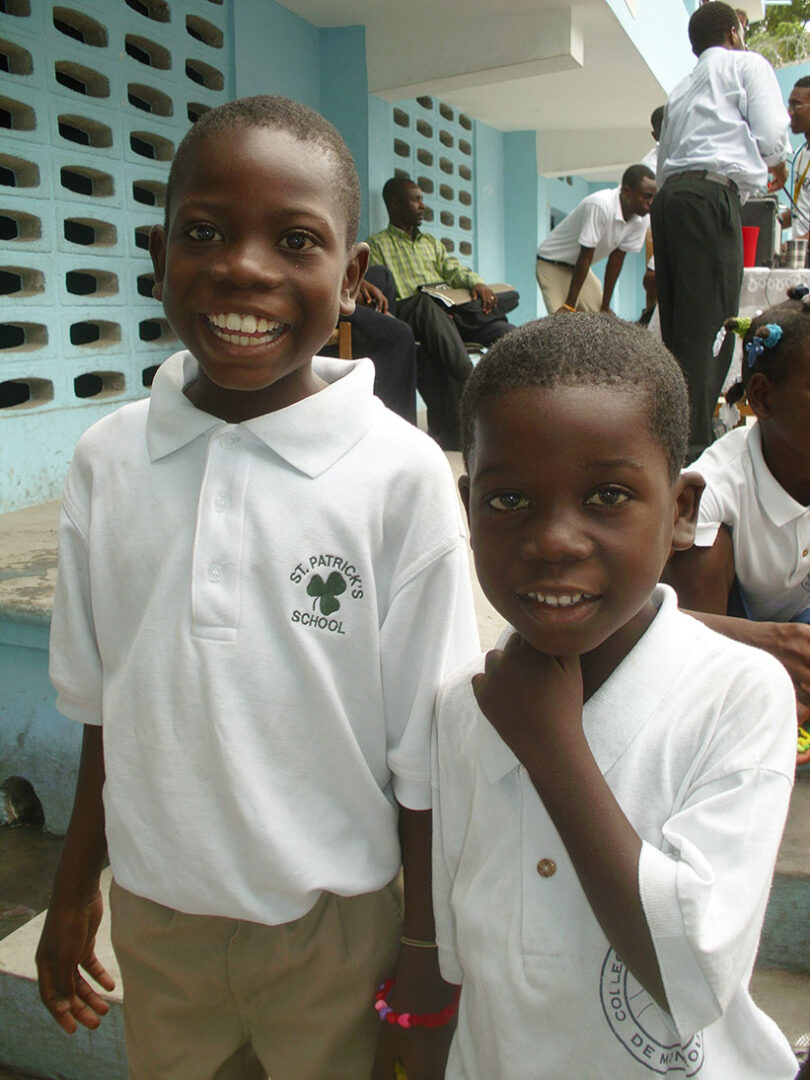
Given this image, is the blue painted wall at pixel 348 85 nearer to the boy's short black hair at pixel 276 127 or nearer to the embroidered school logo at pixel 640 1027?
the boy's short black hair at pixel 276 127

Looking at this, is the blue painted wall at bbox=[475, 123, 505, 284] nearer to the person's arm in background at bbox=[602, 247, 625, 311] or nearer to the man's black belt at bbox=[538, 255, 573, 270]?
the man's black belt at bbox=[538, 255, 573, 270]

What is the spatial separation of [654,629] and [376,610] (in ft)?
0.88

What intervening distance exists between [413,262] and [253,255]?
4067mm

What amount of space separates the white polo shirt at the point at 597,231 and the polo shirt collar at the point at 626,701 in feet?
17.7

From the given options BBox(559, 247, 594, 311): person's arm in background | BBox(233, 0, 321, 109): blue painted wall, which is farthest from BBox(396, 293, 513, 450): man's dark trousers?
BBox(559, 247, 594, 311): person's arm in background

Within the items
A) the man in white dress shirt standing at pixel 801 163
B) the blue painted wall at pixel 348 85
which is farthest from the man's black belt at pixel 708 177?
the blue painted wall at pixel 348 85

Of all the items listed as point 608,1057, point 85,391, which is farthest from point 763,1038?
point 85,391

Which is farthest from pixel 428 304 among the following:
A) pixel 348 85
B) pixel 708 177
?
pixel 708 177

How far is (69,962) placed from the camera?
1.16 m

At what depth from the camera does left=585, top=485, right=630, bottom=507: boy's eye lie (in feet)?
2.85

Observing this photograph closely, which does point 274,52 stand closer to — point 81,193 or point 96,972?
point 81,193

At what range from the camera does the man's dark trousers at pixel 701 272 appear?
3.47 metres

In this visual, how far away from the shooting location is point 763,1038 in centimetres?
90

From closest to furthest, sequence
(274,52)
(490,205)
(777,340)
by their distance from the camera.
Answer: (777,340), (274,52), (490,205)
